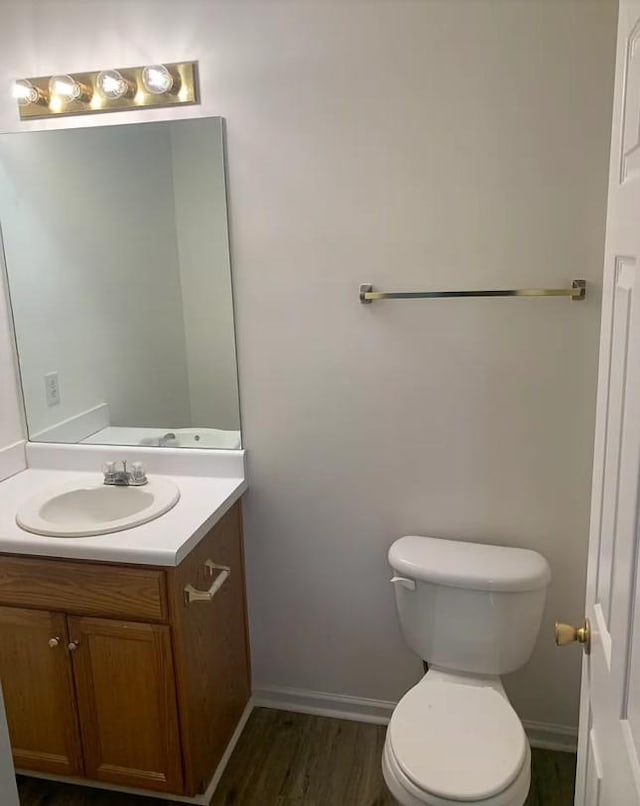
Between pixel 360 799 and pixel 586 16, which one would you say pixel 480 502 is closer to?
pixel 360 799

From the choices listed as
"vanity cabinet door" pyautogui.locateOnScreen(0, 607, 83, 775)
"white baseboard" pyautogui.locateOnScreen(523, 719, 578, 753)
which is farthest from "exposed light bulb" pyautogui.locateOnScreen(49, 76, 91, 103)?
"white baseboard" pyautogui.locateOnScreen(523, 719, 578, 753)

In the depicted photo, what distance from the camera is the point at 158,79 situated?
6.11 feet

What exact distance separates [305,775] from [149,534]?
0.96 meters

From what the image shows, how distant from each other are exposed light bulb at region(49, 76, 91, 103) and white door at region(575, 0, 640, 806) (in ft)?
5.22

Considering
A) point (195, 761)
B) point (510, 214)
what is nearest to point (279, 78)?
point (510, 214)

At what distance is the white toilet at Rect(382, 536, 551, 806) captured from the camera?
1521mm

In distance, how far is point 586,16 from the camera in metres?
1.61

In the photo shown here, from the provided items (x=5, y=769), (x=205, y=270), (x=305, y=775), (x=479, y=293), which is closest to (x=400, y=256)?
(x=479, y=293)

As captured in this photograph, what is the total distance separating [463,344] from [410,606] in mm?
777

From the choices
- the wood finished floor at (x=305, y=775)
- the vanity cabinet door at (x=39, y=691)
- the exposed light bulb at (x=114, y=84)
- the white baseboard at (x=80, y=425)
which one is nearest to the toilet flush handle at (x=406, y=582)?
the wood finished floor at (x=305, y=775)

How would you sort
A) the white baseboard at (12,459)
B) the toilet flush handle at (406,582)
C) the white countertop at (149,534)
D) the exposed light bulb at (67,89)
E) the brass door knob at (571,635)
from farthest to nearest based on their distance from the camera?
the white baseboard at (12,459)
the exposed light bulb at (67,89)
the toilet flush handle at (406,582)
the white countertop at (149,534)
the brass door knob at (571,635)

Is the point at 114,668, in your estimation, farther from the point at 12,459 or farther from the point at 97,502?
the point at 12,459

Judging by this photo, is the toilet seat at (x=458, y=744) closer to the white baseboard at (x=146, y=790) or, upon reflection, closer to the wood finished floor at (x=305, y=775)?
the wood finished floor at (x=305, y=775)

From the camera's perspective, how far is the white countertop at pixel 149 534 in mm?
1610
